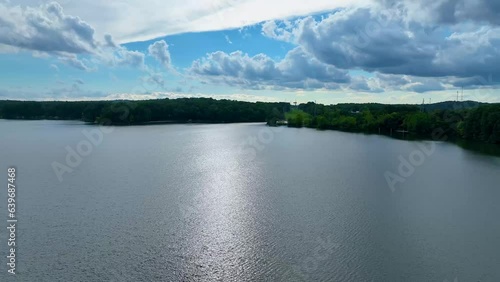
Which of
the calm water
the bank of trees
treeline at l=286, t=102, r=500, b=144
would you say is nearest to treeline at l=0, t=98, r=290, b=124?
the bank of trees

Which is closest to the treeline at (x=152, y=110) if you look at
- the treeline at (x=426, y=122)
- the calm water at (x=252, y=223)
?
the treeline at (x=426, y=122)

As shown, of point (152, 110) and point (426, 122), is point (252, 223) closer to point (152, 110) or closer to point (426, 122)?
point (426, 122)

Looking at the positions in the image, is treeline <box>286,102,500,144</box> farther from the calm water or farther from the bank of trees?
the calm water

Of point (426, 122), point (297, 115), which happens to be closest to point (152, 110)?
point (297, 115)

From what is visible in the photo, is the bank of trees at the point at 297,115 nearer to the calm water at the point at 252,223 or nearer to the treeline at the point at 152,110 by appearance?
the treeline at the point at 152,110

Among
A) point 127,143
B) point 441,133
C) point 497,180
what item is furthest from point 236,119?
point 497,180
